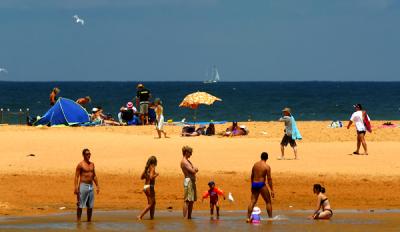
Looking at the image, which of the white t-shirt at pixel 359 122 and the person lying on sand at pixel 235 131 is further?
the person lying on sand at pixel 235 131

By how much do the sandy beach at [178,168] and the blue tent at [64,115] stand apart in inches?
101

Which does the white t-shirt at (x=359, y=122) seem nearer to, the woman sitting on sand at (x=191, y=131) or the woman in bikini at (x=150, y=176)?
the woman sitting on sand at (x=191, y=131)

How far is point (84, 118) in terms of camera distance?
1416 inches

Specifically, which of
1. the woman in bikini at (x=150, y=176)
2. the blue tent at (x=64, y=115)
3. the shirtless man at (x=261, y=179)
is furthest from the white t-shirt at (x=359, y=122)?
the blue tent at (x=64, y=115)

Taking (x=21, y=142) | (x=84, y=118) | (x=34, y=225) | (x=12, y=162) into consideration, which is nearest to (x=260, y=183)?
(x=34, y=225)

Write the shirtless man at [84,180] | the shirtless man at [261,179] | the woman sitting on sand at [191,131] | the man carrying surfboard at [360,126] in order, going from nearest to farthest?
the shirtless man at [84,180] < the shirtless man at [261,179] < the man carrying surfboard at [360,126] < the woman sitting on sand at [191,131]

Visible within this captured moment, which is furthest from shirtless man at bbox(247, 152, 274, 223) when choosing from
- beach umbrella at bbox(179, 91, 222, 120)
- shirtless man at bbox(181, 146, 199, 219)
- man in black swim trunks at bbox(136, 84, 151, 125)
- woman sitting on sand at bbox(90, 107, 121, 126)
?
beach umbrella at bbox(179, 91, 222, 120)

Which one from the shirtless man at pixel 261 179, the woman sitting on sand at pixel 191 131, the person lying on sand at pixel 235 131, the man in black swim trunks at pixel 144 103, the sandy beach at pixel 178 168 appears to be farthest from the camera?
the man in black swim trunks at pixel 144 103

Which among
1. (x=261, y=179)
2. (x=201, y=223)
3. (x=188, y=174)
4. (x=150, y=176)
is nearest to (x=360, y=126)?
(x=261, y=179)

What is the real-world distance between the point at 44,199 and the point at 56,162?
459 cm

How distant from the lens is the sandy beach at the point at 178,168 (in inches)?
803

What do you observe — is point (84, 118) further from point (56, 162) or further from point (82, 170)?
point (82, 170)

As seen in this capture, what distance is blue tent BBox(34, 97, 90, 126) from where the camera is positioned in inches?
1398

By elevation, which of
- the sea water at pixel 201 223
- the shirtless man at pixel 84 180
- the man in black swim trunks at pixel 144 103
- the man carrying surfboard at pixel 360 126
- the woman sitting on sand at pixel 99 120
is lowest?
the sea water at pixel 201 223
